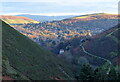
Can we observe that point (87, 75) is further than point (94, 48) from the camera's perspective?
No

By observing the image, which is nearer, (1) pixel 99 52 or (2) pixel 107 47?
(1) pixel 99 52

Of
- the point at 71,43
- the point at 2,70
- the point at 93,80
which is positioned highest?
the point at 2,70

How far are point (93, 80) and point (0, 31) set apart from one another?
36.6 m

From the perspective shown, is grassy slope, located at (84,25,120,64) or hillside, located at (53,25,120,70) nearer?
hillside, located at (53,25,120,70)

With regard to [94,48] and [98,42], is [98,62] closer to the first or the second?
[94,48]

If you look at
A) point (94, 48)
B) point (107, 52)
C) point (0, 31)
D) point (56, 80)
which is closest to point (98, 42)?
point (94, 48)

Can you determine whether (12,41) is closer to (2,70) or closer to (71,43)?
(2,70)

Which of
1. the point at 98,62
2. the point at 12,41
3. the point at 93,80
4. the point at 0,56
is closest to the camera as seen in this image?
the point at 93,80

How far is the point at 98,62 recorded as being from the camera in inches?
4112

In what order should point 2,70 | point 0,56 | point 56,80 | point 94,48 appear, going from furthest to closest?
1. point 94,48
2. point 56,80
3. point 0,56
4. point 2,70

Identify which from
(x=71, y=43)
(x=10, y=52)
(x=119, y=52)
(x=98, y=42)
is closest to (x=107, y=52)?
(x=119, y=52)

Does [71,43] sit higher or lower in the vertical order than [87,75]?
lower

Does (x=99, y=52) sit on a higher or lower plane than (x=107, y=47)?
lower

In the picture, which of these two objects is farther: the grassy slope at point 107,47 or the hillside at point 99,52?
the grassy slope at point 107,47
